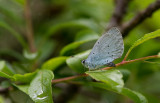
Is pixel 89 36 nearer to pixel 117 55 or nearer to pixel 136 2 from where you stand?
pixel 117 55

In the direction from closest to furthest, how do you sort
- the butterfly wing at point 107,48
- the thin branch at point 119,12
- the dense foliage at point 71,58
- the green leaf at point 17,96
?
the dense foliage at point 71,58, the butterfly wing at point 107,48, the green leaf at point 17,96, the thin branch at point 119,12

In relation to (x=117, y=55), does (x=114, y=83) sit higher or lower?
lower

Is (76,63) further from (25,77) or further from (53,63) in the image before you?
(25,77)

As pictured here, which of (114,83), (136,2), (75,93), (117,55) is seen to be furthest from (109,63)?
(136,2)

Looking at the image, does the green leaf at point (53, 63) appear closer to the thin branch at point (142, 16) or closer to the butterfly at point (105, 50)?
the butterfly at point (105, 50)

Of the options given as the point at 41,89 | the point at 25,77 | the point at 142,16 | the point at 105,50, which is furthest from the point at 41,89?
the point at 142,16

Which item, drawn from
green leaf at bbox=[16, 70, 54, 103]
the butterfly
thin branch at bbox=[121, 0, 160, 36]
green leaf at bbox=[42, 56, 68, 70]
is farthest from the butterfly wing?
thin branch at bbox=[121, 0, 160, 36]

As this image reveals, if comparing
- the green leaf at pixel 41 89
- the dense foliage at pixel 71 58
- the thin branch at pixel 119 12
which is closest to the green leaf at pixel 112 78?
the dense foliage at pixel 71 58
